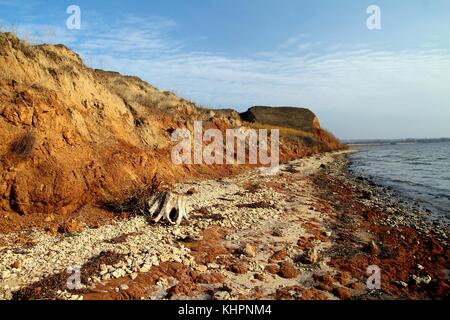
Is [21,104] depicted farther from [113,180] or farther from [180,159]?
[180,159]

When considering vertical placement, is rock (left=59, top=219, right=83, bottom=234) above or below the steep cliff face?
below

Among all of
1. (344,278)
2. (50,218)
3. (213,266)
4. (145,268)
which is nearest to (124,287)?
(145,268)

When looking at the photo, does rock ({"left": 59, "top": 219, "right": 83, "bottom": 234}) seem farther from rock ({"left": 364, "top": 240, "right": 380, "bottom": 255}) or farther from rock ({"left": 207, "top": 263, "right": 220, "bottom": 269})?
rock ({"left": 364, "top": 240, "right": 380, "bottom": 255})

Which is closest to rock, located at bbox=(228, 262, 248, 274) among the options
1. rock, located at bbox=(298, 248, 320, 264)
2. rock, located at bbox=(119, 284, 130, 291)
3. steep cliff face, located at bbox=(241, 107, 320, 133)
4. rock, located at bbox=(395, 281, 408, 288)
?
rock, located at bbox=(298, 248, 320, 264)

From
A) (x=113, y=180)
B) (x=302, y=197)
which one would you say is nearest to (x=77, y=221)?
(x=113, y=180)

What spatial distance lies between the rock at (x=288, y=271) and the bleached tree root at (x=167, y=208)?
3494 millimetres

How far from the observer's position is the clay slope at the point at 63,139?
9250 millimetres

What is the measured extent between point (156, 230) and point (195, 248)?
1412 millimetres

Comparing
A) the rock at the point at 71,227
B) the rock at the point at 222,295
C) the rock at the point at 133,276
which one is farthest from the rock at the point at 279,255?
the rock at the point at 71,227

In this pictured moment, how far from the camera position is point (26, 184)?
9.12 m

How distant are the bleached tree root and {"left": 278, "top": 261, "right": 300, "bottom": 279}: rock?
3.49m

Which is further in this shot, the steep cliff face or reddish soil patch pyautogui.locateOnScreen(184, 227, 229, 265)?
the steep cliff face

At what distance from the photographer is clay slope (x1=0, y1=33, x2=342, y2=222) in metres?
9.25

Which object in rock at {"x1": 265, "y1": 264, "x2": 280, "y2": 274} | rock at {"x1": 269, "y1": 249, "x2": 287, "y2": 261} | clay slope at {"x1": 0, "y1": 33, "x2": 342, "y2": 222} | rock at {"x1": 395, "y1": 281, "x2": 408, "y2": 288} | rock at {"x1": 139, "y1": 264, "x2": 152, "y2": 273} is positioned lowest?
rock at {"x1": 395, "y1": 281, "x2": 408, "y2": 288}
